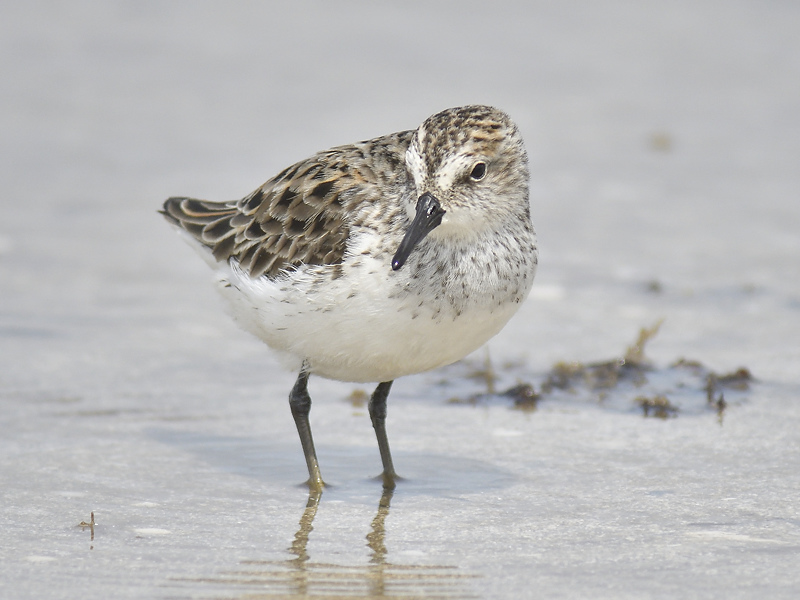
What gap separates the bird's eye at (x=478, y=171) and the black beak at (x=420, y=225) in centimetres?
30

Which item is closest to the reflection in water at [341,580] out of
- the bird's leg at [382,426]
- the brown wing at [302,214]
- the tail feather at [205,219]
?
the bird's leg at [382,426]

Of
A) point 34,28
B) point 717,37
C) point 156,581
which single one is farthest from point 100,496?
point 717,37

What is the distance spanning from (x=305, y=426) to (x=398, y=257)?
4.78ft

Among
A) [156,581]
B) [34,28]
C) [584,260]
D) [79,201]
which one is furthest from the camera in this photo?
[34,28]

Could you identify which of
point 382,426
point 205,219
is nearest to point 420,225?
point 382,426

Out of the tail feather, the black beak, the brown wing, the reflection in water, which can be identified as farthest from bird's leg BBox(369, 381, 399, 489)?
the black beak

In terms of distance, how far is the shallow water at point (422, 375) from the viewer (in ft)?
17.5

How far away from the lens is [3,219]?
33.6 ft

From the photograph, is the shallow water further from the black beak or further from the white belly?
the black beak

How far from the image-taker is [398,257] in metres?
5.44

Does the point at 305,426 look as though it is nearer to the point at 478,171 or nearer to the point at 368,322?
the point at 368,322

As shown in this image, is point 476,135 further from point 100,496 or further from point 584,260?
point 584,260

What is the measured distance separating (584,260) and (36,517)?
5364 millimetres

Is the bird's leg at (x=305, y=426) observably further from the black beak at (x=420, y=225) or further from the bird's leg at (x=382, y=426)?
the black beak at (x=420, y=225)
